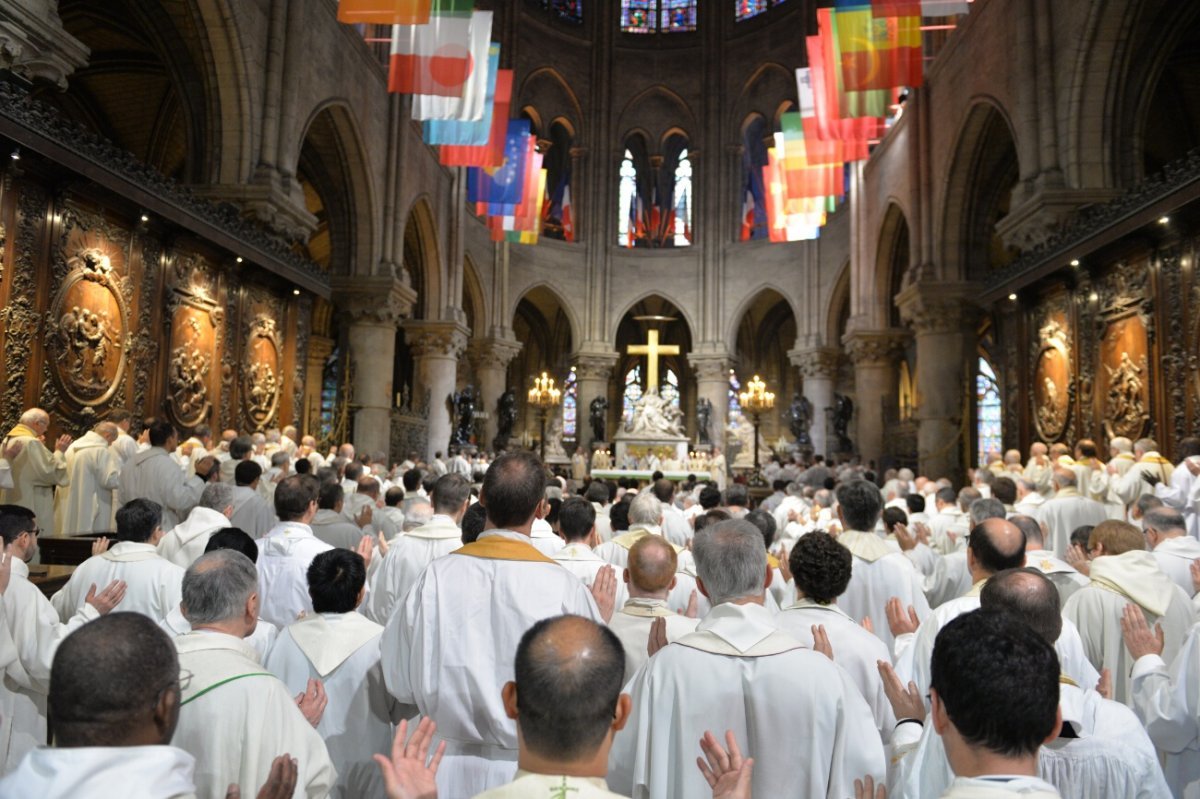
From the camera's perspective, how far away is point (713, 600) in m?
3.07

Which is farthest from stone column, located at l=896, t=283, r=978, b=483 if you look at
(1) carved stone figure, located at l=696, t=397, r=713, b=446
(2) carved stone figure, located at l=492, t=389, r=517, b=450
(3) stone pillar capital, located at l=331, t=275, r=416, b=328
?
(2) carved stone figure, located at l=492, t=389, r=517, b=450

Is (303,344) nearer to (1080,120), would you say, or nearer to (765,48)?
(1080,120)

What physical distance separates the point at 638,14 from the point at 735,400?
51.7 feet

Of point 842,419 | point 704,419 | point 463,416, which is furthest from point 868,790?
point 704,419

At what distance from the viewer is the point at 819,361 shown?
29.6 metres

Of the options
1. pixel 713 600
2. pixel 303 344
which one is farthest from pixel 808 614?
pixel 303 344

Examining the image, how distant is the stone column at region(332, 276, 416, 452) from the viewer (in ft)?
64.6

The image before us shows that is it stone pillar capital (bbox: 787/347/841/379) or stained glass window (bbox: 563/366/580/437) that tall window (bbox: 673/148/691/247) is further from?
stone pillar capital (bbox: 787/347/841/379)

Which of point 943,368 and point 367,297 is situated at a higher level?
point 367,297

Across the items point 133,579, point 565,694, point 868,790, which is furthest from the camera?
point 133,579

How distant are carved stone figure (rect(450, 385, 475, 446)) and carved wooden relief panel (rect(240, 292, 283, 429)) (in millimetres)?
9189

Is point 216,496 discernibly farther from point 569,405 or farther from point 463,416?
point 569,405

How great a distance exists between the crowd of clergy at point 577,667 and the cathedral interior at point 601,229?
244 inches

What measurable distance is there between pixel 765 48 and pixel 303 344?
22587 millimetres
